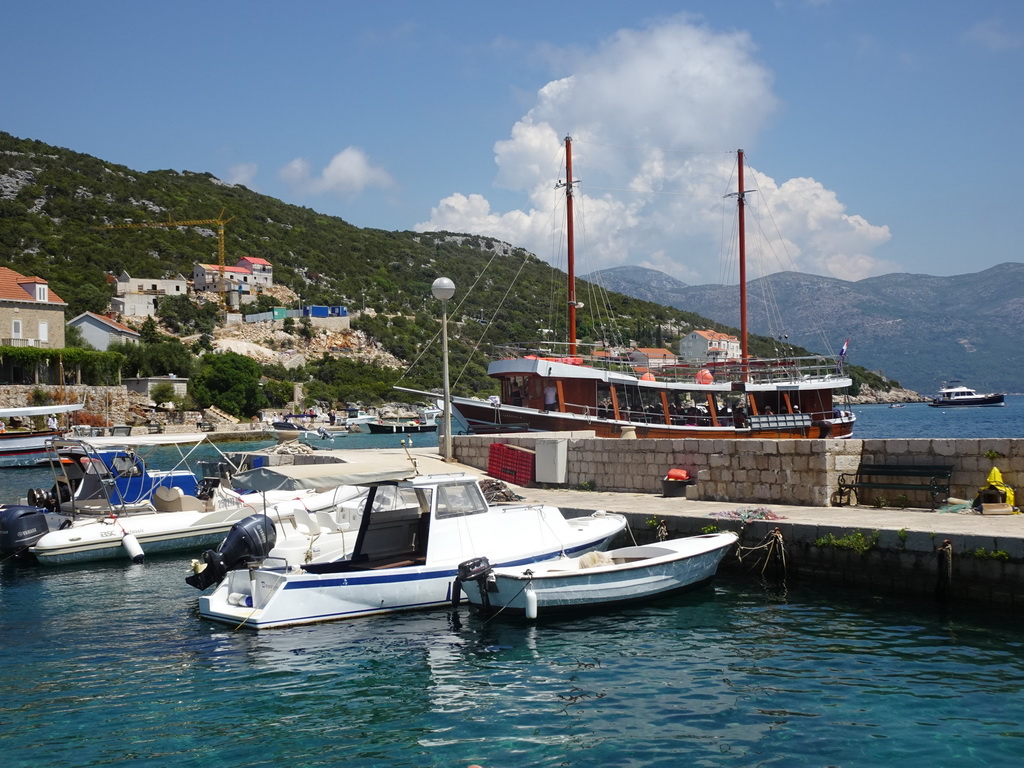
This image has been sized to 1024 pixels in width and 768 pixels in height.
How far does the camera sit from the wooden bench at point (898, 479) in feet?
43.1

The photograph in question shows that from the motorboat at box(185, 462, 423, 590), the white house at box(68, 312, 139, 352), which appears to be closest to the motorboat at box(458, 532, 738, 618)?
the motorboat at box(185, 462, 423, 590)

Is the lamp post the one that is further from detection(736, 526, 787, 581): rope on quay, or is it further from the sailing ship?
the sailing ship

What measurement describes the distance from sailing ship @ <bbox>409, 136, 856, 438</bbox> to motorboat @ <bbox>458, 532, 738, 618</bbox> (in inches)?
546

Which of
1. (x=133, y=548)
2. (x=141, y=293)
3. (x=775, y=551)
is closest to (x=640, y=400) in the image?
(x=775, y=551)

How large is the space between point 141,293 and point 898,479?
91.9 m

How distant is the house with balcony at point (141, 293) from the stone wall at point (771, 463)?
267 feet

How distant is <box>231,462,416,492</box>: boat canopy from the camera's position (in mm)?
15656

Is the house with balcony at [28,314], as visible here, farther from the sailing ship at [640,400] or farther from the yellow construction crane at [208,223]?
the sailing ship at [640,400]

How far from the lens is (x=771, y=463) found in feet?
48.9

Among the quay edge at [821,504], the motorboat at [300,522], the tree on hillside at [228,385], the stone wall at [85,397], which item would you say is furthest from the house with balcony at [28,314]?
the quay edge at [821,504]

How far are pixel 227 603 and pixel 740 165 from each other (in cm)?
3734

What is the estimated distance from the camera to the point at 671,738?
7207mm

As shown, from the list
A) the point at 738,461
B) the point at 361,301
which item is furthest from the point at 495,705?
the point at 361,301

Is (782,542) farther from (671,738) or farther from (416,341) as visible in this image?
(416,341)
